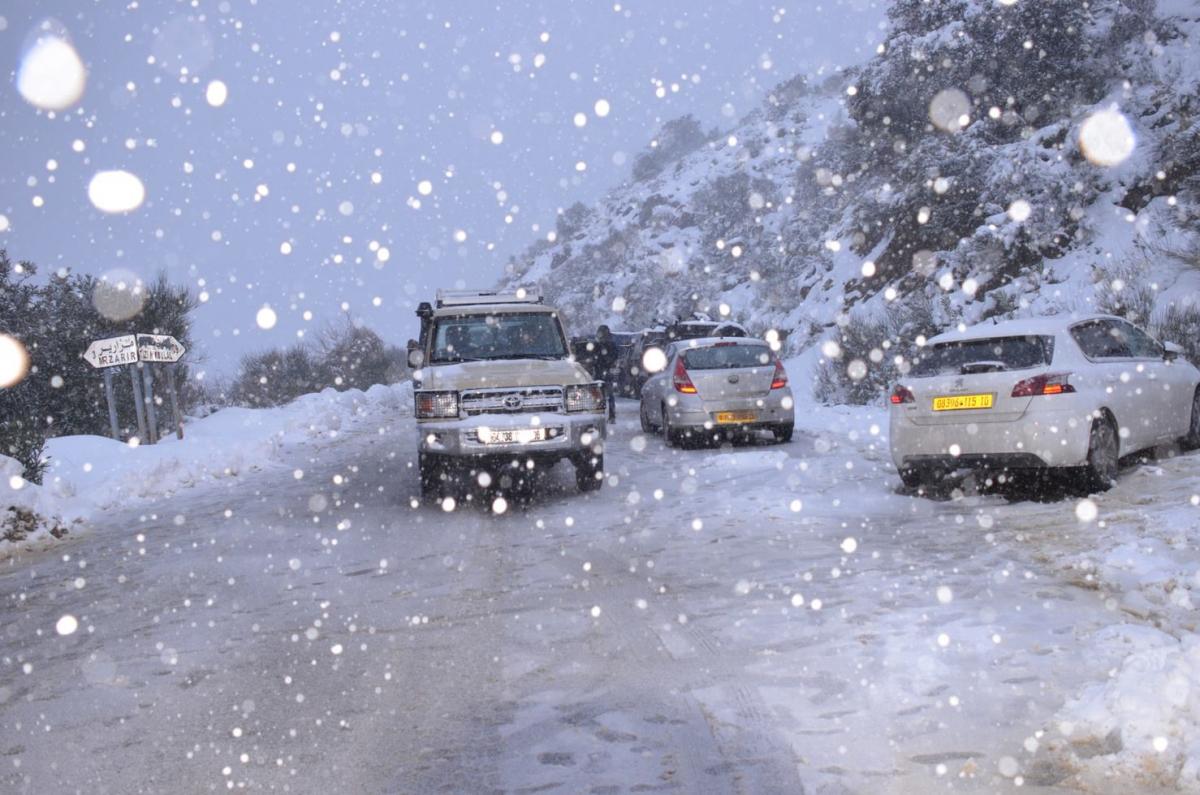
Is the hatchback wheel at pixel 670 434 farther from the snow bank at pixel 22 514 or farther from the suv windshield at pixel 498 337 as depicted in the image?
the snow bank at pixel 22 514

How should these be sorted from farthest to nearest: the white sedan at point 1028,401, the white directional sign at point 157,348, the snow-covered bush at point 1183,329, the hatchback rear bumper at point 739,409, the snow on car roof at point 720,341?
the white directional sign at point 157,348 → the snow-covered bush at point 1183,329 → the snow on car roof at point 720,341 → the hatchback rear bumper at point 739,409 → the white sedan at point 1028,401

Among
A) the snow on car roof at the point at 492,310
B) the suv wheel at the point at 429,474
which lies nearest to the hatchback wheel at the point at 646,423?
the snow on car roof at the point at 492,310

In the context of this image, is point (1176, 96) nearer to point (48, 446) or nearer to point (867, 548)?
point (867, 548)

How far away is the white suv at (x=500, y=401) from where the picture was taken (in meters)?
10.2

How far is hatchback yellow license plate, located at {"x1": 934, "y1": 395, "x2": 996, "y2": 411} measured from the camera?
8844mm

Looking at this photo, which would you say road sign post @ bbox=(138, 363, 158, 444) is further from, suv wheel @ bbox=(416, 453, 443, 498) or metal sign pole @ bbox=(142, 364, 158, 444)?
suv wheel @ bbox=(416, 453, 443, 498)

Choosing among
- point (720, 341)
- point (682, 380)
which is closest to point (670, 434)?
point (682, 380)

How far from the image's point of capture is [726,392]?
14.5 meters

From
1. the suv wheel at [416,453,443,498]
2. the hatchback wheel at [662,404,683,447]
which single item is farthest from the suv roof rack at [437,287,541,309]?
the hatchback wheel at [662,404,683,447]

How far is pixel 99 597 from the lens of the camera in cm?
702

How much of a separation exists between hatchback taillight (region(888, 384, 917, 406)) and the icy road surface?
1.00 meters

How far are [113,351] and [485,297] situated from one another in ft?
22.2

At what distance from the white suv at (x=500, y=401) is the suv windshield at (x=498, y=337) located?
0.04 ft

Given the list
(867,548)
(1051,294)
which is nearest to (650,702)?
(867,548)
